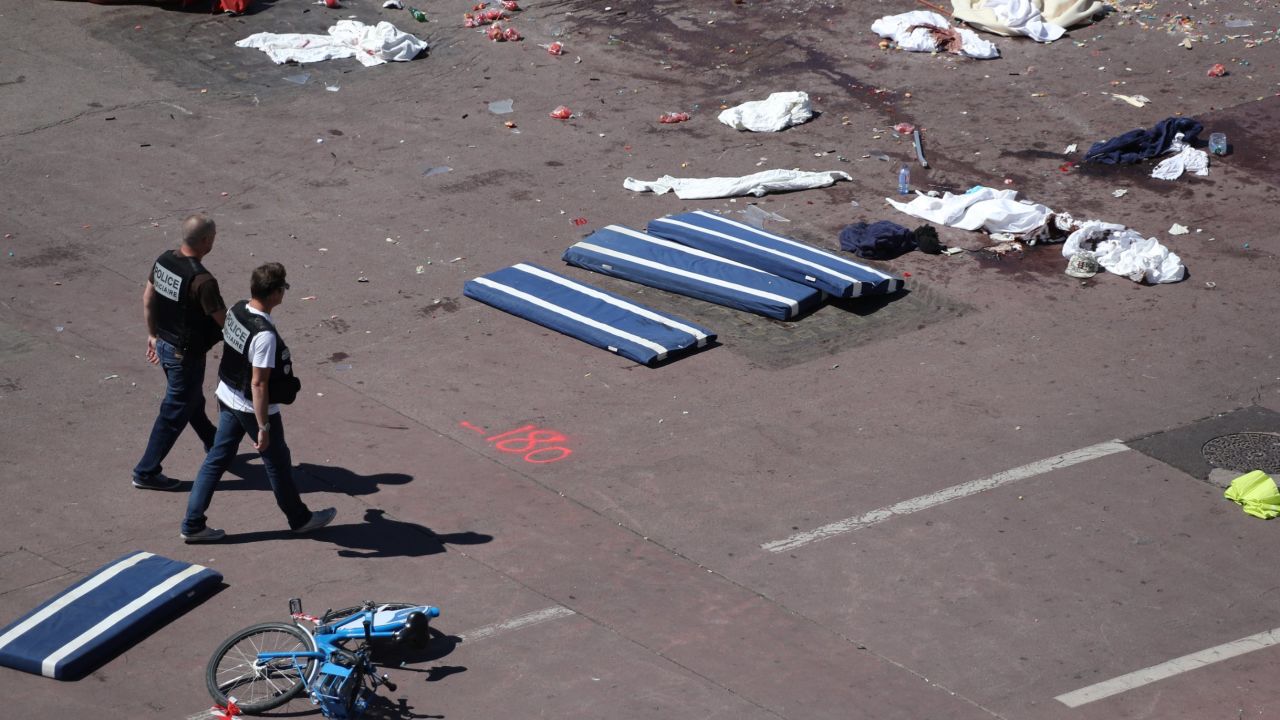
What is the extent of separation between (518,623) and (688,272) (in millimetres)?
5103

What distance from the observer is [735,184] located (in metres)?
14.2

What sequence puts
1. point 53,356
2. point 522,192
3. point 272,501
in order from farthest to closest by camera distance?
point 522,192, point 53,356, point 272,501

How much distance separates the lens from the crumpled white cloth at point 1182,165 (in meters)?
14.6

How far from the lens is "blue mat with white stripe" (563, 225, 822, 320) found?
11.8 metres

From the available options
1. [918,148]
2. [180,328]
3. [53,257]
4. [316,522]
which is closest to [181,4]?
[53,257]

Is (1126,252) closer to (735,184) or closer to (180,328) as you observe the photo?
(735,184)

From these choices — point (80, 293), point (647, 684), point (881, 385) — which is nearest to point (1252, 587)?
point (881, 385)

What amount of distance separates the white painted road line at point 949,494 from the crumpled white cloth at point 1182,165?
5739 millimetres

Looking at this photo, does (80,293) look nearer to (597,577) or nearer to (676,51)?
(597,577)

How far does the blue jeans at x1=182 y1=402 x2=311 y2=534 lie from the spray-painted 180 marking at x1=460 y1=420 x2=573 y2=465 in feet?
6.14

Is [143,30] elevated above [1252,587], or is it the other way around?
[143,30]

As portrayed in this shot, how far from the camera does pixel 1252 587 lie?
8414mm

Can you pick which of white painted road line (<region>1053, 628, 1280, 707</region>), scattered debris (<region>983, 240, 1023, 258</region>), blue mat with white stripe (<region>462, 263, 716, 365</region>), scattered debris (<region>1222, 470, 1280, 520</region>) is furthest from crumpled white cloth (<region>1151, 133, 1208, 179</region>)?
white painted road line (<region>1053, 628, 1280, 707</region>)

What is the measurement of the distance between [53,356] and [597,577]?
5.37 m
